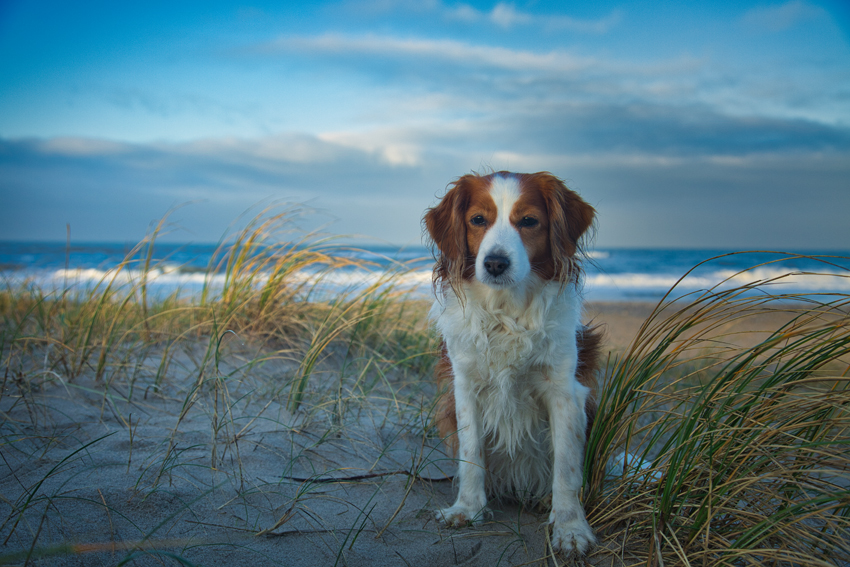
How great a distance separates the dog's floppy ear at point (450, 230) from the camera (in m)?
2.25

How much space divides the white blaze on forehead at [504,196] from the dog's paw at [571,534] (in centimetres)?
125

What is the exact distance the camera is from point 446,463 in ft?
8.87

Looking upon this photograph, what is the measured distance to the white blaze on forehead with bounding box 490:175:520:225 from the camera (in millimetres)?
2141

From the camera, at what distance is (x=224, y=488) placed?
2.04 metres

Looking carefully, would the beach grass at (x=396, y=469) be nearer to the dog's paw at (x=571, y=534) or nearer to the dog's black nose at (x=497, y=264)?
the dog's paw at (x=571, y=534)

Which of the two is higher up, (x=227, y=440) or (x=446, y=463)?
(x=227, y=440)

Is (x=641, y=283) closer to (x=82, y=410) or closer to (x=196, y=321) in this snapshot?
(x=196, y=321)

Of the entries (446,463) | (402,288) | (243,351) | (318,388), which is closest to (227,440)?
(318,388)

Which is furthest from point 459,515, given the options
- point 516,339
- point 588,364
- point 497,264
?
point 497,264

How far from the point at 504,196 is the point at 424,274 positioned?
235 centimetres

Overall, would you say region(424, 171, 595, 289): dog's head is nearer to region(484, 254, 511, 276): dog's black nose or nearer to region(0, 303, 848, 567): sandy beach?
region(484, 254, 511, 276): dog's black nose

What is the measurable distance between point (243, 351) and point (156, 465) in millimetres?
1692

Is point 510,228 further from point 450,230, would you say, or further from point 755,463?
point 755,463

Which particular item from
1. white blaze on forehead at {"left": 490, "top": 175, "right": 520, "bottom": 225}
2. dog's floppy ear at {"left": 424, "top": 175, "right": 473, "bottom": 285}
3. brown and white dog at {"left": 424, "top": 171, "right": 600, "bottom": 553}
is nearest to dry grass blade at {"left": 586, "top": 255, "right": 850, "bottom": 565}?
brown and white dog at {"left": 424, "top": 171, "right": 600, "bottom": 553}
